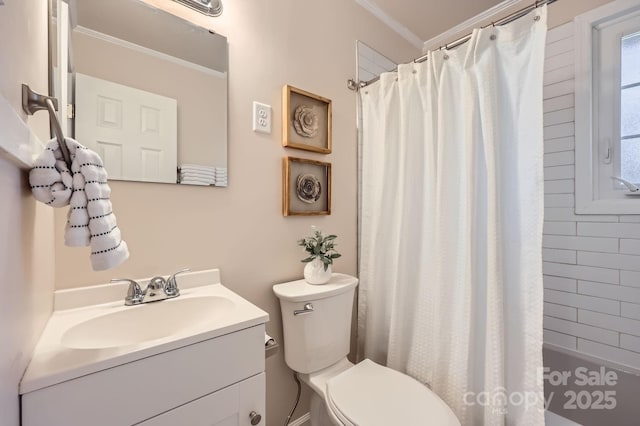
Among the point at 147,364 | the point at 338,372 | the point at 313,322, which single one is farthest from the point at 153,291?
the point at 338,372

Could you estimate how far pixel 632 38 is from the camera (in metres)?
1.41

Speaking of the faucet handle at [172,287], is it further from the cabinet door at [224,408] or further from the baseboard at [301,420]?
the baseboard at [301,420]

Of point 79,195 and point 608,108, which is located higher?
point 608,108

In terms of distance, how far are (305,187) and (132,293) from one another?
2.85 ft

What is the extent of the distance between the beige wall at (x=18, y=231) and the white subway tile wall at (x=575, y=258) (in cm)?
227

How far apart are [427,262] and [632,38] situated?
166cm

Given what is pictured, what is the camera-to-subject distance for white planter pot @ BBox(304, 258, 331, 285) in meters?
1.27

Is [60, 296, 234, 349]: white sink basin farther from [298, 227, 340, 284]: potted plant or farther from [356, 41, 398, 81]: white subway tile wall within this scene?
[356, 41, 398, 81]: white subway tile wall

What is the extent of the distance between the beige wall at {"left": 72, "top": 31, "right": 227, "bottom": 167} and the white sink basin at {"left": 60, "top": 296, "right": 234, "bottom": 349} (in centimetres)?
54

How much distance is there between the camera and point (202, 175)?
108 cm

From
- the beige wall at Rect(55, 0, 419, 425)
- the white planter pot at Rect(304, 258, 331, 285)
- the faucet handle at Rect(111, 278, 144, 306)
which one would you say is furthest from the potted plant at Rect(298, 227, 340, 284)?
the faucet handle at Rect(111, 278, 144, 306)

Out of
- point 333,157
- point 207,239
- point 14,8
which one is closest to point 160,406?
point 207,239

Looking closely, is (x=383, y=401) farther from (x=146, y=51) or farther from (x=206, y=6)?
(x=206, y=6)

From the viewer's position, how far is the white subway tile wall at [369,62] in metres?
1.69
